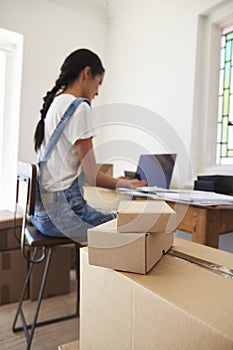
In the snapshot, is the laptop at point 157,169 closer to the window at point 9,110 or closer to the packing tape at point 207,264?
the packing tape at point 207,264

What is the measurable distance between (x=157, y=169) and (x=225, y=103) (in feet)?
1.92

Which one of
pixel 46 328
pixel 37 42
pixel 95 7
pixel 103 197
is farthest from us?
pixel 95 7

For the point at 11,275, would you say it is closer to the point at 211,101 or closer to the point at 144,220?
the point at 144,220

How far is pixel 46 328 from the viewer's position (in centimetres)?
146

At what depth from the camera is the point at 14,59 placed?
2.25 metres

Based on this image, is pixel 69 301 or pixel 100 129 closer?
pixel 69 301

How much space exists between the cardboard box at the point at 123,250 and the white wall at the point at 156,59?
124cm

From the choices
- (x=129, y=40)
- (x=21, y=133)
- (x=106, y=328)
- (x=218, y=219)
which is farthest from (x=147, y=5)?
(x=106, y=328)

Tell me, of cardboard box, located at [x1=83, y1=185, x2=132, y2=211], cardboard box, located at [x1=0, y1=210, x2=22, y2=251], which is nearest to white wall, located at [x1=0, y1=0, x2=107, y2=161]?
cardboard box, located at [x1=0, y1=210, x2=22, y2=251]

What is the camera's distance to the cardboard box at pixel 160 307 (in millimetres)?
463

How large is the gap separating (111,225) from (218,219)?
628 millimetres

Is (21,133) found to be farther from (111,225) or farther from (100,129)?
(111,225)

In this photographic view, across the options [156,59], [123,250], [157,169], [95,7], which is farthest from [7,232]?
→ [95,7]

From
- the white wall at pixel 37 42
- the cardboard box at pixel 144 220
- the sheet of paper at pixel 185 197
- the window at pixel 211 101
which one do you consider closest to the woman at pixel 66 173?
the sheet of paper at pixel 185 197
